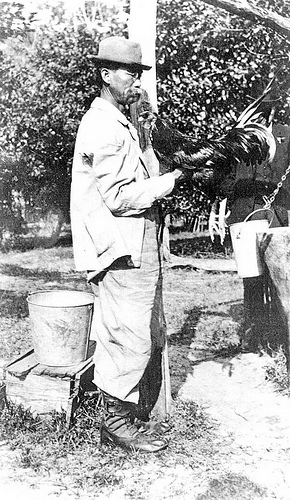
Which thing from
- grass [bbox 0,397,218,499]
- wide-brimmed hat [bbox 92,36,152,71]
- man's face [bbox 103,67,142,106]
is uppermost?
wide-brimmed hat [bbox 92,36,152,71]

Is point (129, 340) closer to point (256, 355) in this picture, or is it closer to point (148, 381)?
point (148, 381)

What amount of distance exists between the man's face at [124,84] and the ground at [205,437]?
211 centimetres

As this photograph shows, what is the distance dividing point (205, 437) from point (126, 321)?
1.01 m

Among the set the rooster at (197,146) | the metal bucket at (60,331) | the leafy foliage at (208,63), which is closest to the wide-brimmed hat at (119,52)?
the rooster at (197,146)

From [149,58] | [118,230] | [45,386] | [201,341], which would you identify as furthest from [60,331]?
[201,341]

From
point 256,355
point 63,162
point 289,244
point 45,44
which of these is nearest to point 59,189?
point 63,162

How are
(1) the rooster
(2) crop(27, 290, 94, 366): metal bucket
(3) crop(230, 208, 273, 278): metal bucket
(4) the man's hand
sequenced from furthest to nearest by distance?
(3) crop(230, 208, 273, 278): metal bucket
(2) crop(27, 290, 94, 366): metal bucket
(1) the rooster
(4) the man's hand

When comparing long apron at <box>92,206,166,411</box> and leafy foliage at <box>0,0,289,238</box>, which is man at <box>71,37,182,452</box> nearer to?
long apron at <box>92,206,166,411</box>

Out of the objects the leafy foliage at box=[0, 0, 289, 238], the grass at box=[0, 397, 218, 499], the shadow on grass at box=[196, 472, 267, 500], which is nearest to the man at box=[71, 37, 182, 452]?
the grass at box=[0, 397, 218, 499]

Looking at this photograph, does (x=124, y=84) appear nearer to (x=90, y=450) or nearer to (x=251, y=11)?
(x=251, y=11)

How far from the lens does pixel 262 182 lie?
539 centimetres

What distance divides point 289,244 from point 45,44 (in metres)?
10.2

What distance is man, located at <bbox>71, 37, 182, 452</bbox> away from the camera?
3266mm

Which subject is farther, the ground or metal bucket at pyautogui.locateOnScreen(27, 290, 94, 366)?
metal bucket at pyautogui.locateOnScreen(27, 290, 94, 366)
